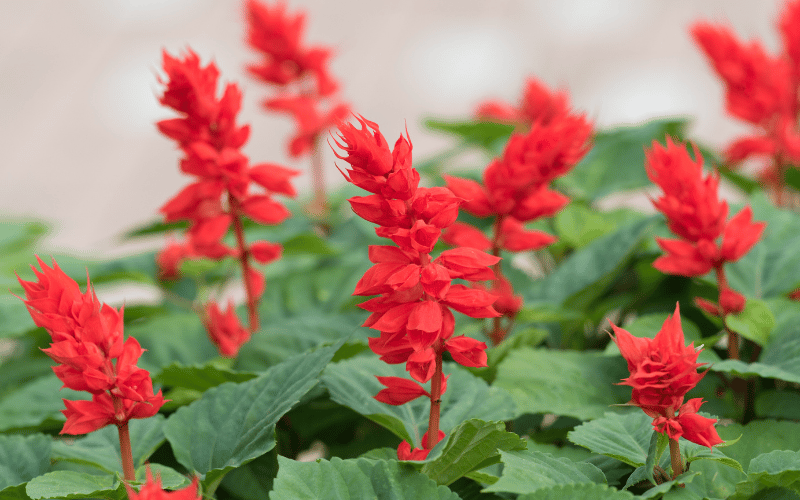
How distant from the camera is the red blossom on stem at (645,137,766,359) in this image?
24.9 inches

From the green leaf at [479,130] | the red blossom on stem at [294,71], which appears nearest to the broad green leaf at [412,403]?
the red blossom on stem at [294,71]

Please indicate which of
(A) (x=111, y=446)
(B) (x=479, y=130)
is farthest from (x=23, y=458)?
(B) (x=479, y=130)

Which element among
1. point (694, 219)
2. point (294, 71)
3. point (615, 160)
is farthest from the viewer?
point (615, 160)

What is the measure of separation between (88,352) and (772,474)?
0.45 m

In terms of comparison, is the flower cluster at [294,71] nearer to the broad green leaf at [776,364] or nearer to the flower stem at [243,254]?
the flower stem at [243,254]

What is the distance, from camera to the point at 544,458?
1.67 feet

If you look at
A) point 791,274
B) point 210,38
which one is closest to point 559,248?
point 791,274

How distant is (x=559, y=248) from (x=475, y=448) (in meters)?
0.62

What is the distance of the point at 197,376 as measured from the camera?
71 cm

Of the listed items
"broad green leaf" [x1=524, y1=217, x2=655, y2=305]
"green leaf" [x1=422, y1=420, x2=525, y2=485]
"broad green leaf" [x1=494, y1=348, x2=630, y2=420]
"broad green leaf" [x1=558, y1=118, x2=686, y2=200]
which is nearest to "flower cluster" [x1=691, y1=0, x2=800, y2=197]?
"broad green leaf" [x1=558, y1=118, x2=686, y2=200]

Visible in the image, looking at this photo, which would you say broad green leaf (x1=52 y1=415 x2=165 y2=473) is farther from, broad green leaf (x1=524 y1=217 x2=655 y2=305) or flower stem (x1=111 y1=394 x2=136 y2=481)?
broad green leaf (x1=524 y1=217 x2=655 y2=305)

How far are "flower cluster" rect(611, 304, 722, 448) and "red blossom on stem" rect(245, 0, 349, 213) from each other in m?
0.75

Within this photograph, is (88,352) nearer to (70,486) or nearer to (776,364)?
(70,486)

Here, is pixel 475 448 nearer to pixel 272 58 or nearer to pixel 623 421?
pixel 623 421
